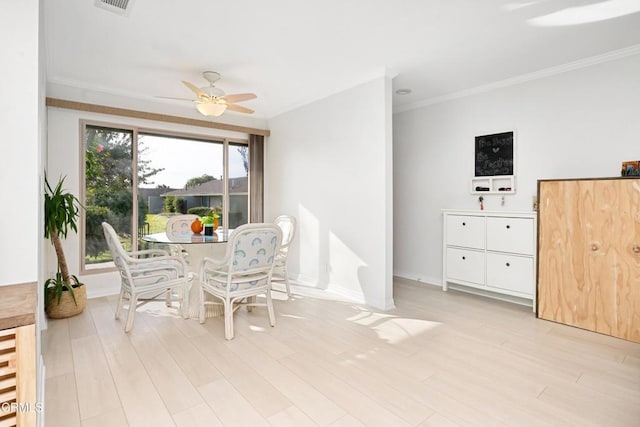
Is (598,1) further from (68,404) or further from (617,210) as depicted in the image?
(68,404)

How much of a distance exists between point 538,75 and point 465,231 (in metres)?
1.93

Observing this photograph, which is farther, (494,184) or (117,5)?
(494,184)

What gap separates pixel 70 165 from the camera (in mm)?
3975

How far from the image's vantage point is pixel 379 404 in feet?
6.37

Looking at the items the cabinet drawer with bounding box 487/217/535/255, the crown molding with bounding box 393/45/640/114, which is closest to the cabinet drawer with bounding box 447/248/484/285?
the cabinet drawer with bounding box 487/217/535/255

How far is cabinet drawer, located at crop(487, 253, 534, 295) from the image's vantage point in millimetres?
3586

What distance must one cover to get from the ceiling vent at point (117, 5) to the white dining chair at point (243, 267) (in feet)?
6.04

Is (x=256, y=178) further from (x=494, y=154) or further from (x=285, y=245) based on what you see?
(x=494, y=154)

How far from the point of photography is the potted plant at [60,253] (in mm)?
3152

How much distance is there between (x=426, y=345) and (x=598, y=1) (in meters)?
2.89

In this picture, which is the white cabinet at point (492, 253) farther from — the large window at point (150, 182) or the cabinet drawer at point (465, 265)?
the large window at point (150, 182)

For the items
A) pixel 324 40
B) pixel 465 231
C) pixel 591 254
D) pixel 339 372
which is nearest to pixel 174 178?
pixel 324 40

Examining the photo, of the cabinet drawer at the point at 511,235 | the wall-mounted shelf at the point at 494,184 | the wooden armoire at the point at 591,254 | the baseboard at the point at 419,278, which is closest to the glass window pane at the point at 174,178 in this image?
the baseboard at the point at 419,278

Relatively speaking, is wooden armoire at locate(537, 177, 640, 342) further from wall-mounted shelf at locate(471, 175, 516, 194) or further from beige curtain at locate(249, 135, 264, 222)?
beige curtain at locate(249, 135, 264, 222)
